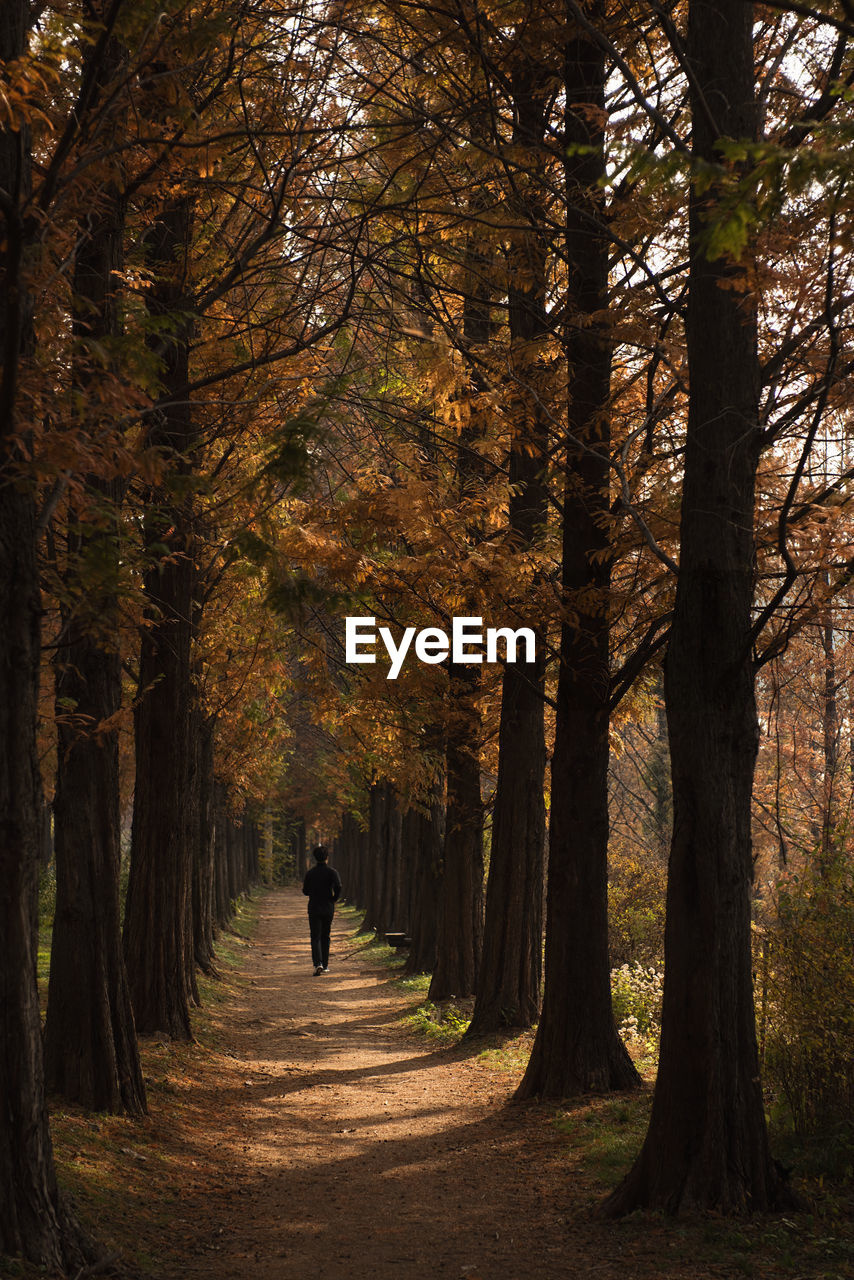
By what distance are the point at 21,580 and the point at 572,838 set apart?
5675 millimetres

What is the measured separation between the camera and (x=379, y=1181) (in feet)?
25.9

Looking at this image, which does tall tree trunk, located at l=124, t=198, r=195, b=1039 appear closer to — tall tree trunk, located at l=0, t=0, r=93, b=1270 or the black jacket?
tall tree trunk, located at l=0, t=0, r=93, b=1270

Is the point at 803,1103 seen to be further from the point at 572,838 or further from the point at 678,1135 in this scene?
the point at 572,838

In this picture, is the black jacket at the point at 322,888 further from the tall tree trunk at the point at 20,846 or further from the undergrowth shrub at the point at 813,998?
the tall tree trunk at the point at 20,846

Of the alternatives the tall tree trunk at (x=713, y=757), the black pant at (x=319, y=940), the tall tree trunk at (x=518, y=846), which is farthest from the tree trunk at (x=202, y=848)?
the tall tree trunk at (x=713, y=757)

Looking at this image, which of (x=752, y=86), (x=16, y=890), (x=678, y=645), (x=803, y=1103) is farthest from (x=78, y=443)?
(x=803, y=1103)

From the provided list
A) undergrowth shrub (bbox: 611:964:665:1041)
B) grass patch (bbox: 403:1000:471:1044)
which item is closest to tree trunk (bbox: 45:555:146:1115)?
undergrowth shrub (bbox: 611:964:665:1041)

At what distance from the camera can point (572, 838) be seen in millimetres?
9445

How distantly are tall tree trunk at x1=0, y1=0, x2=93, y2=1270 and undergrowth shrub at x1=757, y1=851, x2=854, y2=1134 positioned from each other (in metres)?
4.32

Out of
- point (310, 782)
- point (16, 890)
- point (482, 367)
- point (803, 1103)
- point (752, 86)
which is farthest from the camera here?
point (310, 782)

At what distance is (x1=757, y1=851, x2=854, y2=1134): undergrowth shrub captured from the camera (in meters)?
6.85

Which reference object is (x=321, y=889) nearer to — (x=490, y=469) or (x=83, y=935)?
(x=490, y=469)

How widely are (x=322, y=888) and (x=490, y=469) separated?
10229mm

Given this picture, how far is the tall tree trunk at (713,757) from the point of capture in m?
6.09
